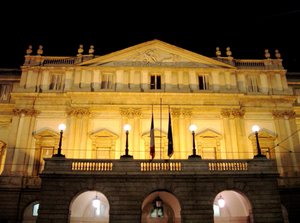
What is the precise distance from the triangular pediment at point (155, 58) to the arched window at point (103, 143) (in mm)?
7196

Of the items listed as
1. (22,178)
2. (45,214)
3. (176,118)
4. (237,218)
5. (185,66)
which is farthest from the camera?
(185,66)

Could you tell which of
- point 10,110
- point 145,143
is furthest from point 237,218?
point 10,110

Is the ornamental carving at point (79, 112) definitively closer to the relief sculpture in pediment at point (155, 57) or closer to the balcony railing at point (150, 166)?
the relief sculpture in pediment at point (155, 57)

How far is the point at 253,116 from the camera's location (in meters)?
31.0

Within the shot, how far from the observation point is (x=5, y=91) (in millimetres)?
33594

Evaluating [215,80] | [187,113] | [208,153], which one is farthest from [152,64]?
[208,153]

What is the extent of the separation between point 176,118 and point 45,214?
15058mm

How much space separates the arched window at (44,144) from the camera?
2930 cm

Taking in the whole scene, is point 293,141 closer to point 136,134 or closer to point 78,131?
point 136,134

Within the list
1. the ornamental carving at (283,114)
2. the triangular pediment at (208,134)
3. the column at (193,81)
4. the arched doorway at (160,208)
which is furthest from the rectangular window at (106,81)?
the ornamental carving at (283,114)

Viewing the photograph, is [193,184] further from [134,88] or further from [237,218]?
[134,88]

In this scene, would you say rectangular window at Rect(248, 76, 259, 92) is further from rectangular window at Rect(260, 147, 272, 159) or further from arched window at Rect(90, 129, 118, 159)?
arched window at Rect(90, 129, 118, 159)

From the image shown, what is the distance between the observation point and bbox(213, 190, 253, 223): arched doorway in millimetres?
20584

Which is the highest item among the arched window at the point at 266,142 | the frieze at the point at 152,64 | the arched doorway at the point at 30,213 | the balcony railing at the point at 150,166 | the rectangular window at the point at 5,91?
the frieze at the point at 152,64
